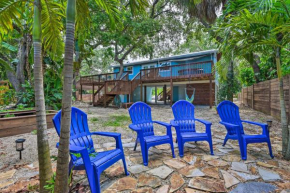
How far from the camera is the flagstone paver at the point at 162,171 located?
228 cm

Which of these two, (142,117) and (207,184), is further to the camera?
(142,117)

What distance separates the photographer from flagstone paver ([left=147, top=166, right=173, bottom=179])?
2277mm

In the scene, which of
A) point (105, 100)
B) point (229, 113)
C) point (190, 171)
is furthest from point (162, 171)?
point (105, 100)

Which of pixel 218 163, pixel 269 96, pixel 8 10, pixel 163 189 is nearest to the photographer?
pixel 8 10

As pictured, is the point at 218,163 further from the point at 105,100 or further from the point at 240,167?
the point at 105,100

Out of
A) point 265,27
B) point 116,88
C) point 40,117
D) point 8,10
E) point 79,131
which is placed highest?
point 265,27

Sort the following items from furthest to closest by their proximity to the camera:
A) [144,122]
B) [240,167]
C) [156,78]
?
[156,78] < [144,122] < [240,167]

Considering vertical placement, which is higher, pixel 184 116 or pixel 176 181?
pixel 184 116

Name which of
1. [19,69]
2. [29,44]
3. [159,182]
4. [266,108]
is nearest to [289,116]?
[266,108]

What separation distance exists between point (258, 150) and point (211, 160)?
127cm

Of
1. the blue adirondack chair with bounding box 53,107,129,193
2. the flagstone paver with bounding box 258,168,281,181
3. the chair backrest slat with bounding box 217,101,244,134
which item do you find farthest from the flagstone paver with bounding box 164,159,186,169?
the chair backrest slat with bounding box 217,101,244,134

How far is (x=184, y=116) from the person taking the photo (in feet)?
11.4

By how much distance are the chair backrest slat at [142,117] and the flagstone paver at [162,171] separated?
2.53 ft

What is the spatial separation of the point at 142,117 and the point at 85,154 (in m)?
1.63
